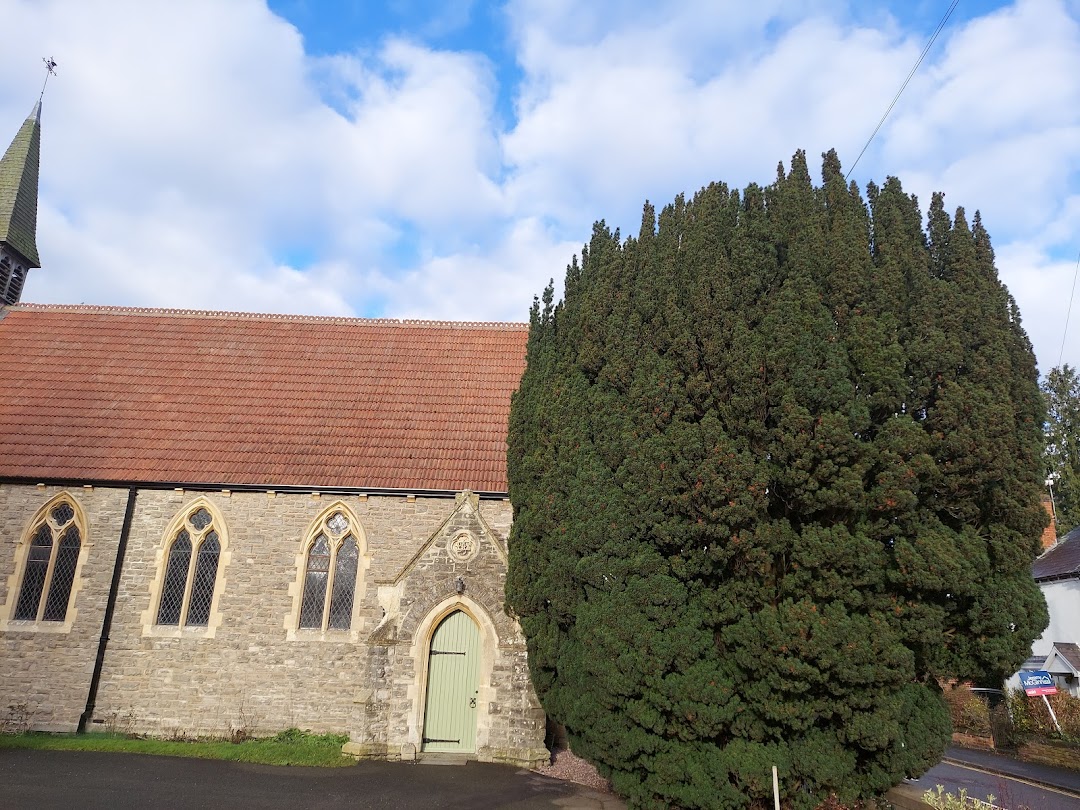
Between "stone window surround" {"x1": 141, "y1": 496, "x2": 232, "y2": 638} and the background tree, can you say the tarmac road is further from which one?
the background tree

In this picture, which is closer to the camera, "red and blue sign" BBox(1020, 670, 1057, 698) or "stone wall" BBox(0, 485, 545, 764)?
"stone wall" BBox(0, 485, 545, 764)

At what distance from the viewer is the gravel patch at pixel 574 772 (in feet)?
29.9

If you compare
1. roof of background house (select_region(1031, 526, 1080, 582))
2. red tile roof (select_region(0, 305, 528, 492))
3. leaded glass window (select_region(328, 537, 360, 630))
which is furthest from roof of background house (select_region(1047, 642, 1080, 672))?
leaded glass window (select_region(328, 537, 360, 630))

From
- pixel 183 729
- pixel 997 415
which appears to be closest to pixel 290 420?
pixel 183 729

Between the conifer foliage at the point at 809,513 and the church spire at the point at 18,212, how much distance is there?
16.9m

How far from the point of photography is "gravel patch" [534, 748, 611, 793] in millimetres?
9120

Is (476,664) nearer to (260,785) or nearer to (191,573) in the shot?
(260,785)

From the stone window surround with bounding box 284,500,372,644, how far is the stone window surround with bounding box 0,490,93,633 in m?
3.82

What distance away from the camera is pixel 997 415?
6648mm

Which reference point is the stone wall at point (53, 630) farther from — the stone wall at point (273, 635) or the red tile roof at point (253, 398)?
the red tile roof at point (253, 398)

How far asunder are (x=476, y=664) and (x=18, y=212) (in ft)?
54.8

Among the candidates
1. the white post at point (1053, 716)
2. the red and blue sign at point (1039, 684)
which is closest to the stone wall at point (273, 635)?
the red and blue sign at point (1039, 684)

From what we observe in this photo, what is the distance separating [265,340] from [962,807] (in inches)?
600

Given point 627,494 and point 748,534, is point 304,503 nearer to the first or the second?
point 627,494
